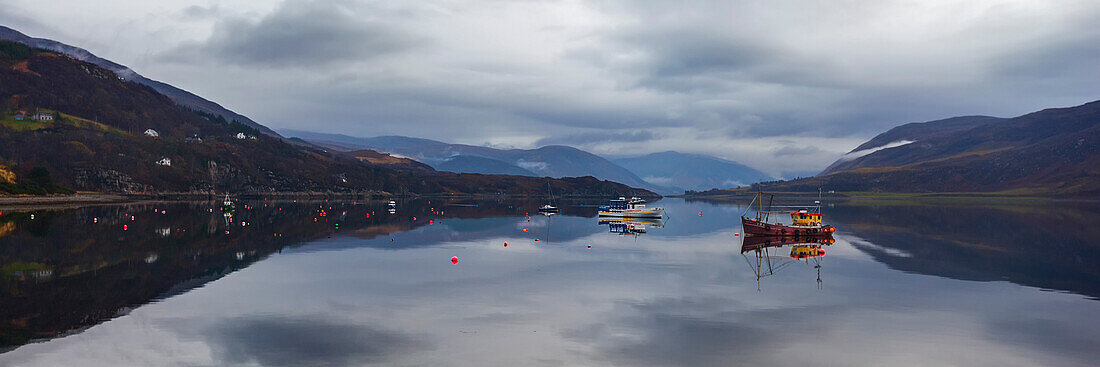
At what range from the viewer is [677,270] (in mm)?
52344

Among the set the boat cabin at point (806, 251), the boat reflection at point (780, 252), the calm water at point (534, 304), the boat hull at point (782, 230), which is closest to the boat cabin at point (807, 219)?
the boat hull at point (782, 230)

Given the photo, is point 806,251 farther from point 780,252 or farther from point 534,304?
point 534,304

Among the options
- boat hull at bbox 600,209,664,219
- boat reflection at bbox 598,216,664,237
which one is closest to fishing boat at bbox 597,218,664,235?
boat reflection at bbox 598,216,664,237

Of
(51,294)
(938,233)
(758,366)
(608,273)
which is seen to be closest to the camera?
(758,366)

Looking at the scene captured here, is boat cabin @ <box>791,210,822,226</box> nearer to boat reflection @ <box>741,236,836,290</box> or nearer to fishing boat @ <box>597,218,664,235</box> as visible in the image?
boat reflection @ <box>741,236,836,290</box>

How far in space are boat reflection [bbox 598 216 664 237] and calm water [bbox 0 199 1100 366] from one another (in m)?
27.0

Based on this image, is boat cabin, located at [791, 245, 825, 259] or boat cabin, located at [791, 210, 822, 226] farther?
boat cabin, located at [791, 210, 822, 226]

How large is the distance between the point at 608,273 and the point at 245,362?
30730mm

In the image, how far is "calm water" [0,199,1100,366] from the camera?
25.7 m

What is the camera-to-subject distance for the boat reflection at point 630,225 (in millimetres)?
97319

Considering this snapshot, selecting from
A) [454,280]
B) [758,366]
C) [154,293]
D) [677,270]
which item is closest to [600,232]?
[677,270]

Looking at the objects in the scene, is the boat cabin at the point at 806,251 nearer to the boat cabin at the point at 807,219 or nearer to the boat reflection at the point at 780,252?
the boat reflection at the point at 780,252

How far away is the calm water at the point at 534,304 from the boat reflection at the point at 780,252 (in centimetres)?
60

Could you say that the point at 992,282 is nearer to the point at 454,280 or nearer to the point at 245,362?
the point at 454,280
